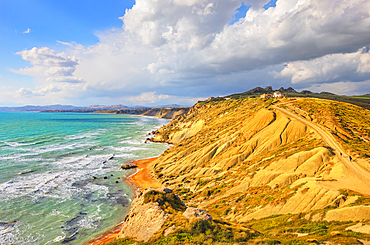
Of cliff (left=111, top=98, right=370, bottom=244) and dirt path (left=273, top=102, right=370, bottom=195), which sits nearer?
cliff (left=111, top=98, right=370, bottom=244)

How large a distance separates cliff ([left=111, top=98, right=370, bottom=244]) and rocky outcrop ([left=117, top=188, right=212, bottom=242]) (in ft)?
5.29

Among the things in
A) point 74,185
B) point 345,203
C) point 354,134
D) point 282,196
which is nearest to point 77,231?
point 74,185

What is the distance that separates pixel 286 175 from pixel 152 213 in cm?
1707

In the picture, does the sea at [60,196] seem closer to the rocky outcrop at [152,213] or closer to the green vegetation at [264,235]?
the rocky outcrop at [152,213]

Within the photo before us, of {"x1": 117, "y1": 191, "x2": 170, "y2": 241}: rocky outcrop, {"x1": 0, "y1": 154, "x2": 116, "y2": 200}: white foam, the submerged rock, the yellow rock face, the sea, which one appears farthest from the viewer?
the submerged rock

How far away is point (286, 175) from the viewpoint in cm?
2298

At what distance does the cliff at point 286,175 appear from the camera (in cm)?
1498

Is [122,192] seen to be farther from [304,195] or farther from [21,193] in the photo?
[304,195]

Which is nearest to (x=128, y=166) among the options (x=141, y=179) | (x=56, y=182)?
(x=141, y=179)

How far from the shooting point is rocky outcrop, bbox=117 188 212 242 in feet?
49.4

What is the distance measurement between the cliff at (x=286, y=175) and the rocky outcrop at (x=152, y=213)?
1614mm

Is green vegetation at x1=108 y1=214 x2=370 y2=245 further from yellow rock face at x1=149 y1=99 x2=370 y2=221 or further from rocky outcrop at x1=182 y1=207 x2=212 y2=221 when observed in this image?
yellow rock face at x1=149 y1=99 x2=370 y2=221

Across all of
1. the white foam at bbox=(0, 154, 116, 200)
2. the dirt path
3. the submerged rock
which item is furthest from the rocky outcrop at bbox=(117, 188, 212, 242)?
the submerged rock

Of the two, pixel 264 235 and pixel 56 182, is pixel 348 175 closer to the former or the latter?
pixel 264 235
